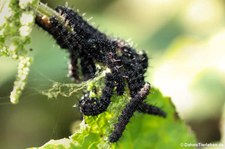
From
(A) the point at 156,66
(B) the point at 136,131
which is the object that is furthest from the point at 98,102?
(A) the point at 156,66

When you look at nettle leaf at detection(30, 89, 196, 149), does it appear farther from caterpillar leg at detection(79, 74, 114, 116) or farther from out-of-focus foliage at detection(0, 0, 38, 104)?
out-of-focus foliage at detection(0, 0, 38, 104)

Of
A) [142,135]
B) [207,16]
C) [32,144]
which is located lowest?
[142,135]

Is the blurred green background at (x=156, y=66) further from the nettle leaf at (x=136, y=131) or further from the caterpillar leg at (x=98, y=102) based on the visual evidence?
the caterpillar leg at (x=98, y=102)

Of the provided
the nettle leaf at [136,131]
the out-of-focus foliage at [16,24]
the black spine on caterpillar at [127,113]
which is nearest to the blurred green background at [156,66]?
the nettle leaf at [136,131]

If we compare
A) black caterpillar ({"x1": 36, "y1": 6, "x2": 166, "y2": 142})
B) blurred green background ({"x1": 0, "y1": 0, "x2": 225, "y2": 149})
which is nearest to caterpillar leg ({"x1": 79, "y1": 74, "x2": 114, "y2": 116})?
black caterpillar ({"x1": 36, "y1": 6, "x2": 166, "y2": 142})

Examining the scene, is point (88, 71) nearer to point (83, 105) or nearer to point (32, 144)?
point (83, 105)

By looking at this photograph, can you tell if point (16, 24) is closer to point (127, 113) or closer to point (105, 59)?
point (105, 59)

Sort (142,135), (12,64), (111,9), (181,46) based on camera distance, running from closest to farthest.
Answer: (142,135) → (181,46) → (12,64) → (111,9)

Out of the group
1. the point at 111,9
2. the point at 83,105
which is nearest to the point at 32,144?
the point at 111,9
